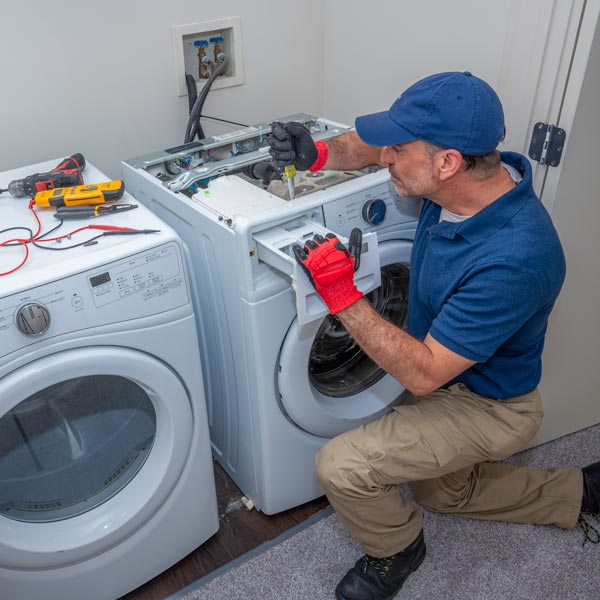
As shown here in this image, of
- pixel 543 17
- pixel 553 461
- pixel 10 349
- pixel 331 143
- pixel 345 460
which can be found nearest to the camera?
pixel 10 349

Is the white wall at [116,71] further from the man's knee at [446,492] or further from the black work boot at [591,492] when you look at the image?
the black work boot at [591,492]

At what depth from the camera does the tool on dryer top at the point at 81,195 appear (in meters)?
1.33

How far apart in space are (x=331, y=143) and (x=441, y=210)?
317mm

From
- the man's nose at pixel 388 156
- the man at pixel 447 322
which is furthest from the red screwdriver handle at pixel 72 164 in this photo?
the man's nose at pixel 388 156

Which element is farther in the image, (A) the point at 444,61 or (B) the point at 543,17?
(A) the point at 444,61

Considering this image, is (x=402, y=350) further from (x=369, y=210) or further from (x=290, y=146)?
(x=290, y=146)

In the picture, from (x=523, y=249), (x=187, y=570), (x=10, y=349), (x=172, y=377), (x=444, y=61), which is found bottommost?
(x=187, y=570)

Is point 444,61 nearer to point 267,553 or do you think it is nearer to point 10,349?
point 10,349

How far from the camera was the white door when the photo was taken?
1.26 metres

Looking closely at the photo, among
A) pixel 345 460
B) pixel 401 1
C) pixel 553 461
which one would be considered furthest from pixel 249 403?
pixel 401 1

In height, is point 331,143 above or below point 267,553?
above

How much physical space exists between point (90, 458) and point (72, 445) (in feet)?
0.16

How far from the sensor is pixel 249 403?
1.50 metres

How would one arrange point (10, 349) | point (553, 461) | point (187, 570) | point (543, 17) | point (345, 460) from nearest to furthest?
point (10, 349) < point (543, 17) < point (345, 460) < point (187, 570) < point (553, 461)
